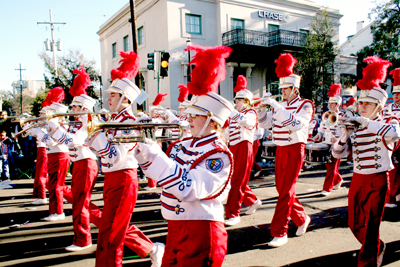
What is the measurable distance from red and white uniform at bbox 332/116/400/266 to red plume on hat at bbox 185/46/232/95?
2164 mm

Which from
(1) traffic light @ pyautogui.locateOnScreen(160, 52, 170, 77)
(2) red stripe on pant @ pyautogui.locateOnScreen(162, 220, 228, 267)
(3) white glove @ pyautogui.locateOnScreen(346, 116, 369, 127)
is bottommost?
(2) red stripe on pant @ pyautogui.locateOnScreen(162, 220, 228, 267)

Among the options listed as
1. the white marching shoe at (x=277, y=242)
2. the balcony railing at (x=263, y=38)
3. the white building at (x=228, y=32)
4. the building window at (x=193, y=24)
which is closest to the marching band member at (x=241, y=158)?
the white marching shoe at (x=277, y=242)

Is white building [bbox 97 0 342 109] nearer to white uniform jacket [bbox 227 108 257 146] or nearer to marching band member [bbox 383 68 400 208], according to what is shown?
marching band member [bbox 383 68 400 208]

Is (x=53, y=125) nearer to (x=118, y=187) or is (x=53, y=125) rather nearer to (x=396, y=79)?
(x=118, y=187)

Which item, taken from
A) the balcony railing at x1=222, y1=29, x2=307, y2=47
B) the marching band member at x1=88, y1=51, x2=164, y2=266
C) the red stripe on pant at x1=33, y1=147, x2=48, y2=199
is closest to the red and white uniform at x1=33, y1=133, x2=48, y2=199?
the red stripe on pant at x1=33, y1=147, x2=48, y2=199

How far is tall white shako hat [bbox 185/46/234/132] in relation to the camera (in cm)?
237

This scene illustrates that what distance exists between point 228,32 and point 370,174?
17.9m

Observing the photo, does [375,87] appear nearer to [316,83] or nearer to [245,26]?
[316,83]

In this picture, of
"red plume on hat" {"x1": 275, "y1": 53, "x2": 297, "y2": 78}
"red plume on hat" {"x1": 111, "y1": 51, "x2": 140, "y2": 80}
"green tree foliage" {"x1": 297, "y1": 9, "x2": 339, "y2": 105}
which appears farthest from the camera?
"green tree foliage" {"x1": 297, "y1": 9, "x2": 339, "y2": 105}

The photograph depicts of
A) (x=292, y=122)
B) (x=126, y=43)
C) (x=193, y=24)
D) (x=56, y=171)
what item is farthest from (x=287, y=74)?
(x=126, y=43)

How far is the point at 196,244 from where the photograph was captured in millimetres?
2209

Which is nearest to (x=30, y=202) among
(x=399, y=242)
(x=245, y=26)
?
(x=399, y=242)

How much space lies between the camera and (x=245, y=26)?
21.2 meters

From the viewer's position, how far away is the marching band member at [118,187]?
3.17 metres
